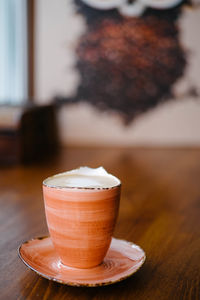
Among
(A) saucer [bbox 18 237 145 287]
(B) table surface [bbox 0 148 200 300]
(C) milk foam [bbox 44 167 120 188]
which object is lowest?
(B) table surface [bbox 0 148 200 300]

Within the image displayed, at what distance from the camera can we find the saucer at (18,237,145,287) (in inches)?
21.0

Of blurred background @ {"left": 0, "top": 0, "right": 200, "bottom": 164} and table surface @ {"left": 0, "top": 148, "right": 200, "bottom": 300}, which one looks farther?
blurred background @ {"left": 0, "top": 0, "right": 200, "bottom": 164}

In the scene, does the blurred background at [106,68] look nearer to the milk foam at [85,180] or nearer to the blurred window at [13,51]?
the blurred window at [13,51]

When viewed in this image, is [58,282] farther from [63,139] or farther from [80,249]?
[63,139]

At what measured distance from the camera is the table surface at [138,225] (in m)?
0.56

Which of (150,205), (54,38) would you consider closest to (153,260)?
(150,205)

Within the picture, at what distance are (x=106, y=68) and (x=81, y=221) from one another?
8.10ft

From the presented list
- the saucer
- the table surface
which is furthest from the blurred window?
the saucer

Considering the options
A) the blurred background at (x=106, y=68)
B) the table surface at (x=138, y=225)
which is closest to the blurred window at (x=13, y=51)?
the blurred background at (x=106, y=68)

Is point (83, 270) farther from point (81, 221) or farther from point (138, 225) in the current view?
point (138, 225)

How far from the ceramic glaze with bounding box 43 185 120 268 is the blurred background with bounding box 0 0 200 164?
86.8 inches

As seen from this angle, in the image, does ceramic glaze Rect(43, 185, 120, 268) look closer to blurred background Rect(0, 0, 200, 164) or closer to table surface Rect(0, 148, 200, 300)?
→ table surface Rect(0, 148, 200, 300)

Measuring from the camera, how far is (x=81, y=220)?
53cm

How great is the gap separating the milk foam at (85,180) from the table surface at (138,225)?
5.7 inches
